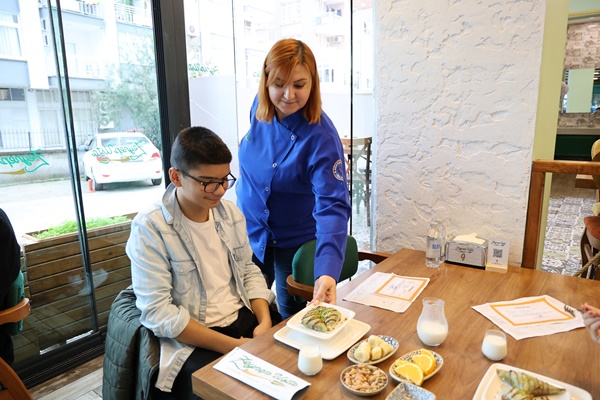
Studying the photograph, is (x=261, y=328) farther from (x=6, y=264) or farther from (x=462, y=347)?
(x=6, y=264)

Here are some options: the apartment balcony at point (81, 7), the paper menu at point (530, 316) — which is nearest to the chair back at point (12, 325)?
the apartment balcony at point (81, 7)

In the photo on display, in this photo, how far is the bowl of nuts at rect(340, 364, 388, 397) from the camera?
0.93 meters

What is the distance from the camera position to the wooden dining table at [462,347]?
0.97m

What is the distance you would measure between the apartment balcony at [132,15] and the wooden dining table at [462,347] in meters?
1.80

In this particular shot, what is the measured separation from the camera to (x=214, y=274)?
1423 mm

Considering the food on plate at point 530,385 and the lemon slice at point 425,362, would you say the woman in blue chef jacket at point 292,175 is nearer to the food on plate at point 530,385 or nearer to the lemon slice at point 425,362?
the lemon slice at point 425,362

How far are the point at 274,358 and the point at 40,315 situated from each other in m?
1.82

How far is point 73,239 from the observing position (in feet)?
7.77

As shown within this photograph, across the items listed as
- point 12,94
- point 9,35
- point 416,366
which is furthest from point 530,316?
point 9,35

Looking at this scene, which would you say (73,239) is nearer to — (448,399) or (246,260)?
(246,260)

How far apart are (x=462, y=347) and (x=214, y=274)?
0.79 m

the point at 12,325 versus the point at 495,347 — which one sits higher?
the point at 495,347

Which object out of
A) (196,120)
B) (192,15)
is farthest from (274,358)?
(192,15)

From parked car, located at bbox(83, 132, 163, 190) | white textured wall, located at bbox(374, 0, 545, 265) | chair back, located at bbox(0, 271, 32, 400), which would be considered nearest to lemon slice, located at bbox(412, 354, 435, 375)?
white textured wall, located at bbox(374, 0, 545, 265)
